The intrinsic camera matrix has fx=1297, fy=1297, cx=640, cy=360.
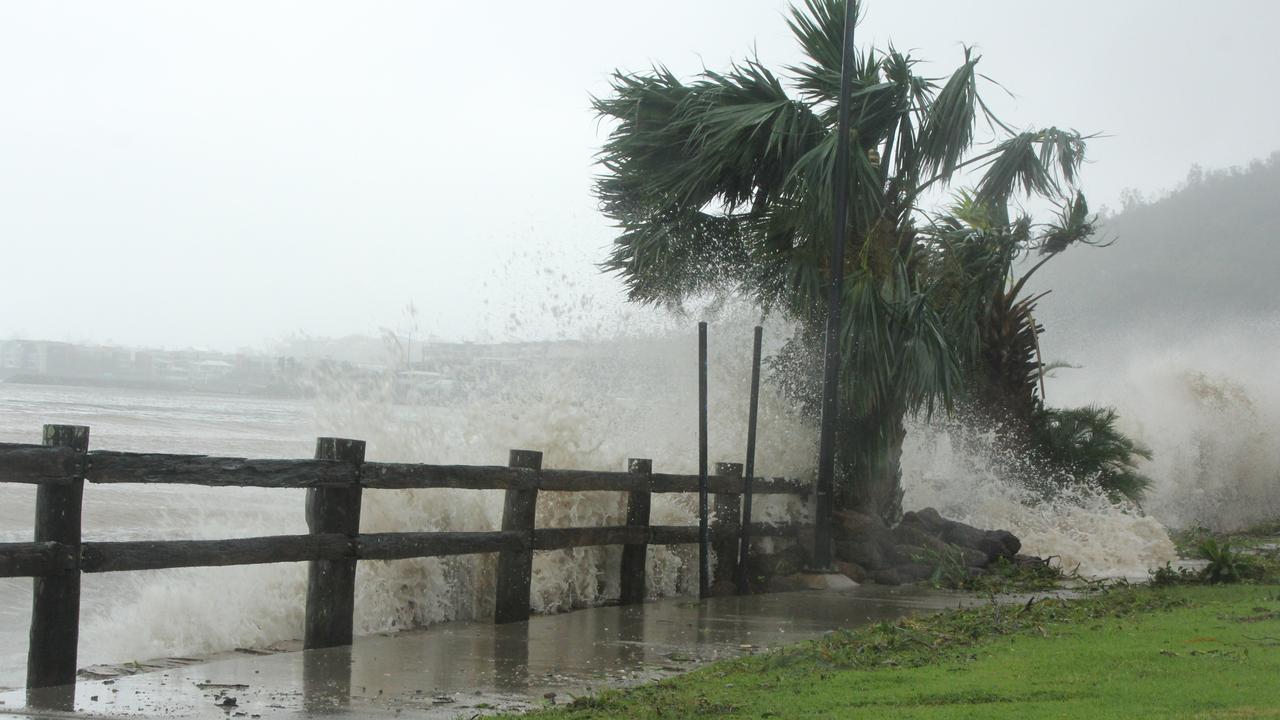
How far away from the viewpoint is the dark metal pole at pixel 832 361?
1254cm

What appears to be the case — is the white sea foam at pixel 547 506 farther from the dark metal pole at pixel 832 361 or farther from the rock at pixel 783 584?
the rock at pixel 783 584

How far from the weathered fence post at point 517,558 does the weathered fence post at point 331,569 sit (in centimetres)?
147

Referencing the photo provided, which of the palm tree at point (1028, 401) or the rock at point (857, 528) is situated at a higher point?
the palm tree at point (1028, 401)

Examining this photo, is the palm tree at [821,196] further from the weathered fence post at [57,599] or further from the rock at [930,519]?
the weathered fence post at [57,599]

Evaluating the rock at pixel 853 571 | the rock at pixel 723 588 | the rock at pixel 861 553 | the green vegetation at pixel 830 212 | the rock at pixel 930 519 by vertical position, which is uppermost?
the green vegetation at pixel 830 212

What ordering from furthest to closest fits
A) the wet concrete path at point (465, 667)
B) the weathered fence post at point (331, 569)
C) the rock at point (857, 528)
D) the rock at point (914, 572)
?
1. the rock at point (857, 528)
2. the rock at point (914, 572)
3. the weathered fence post at point (331, 569)
4. the wet concrete path at point (465, 667)

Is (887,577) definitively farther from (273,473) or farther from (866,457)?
(273,473)

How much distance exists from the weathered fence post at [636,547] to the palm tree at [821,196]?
358 cm

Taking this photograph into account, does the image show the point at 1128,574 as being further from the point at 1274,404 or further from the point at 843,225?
the point at 1274,404

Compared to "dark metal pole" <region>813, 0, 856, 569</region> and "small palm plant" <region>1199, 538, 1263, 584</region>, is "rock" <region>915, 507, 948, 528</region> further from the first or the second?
"small palm plant" <region>1199, 538, 1263, 584</region>

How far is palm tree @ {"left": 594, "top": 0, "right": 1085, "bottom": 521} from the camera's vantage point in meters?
13.3

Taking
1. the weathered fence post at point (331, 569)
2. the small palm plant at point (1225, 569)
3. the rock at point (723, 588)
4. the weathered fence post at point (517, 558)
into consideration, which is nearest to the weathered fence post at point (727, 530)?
the rock at point (723, 588)

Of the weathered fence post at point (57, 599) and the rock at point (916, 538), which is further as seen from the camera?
the rock at point (916, 538)

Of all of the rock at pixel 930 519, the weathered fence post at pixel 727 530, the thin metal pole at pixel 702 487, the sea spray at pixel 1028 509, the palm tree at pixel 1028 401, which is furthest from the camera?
the palm tree at pixel 1028 401
